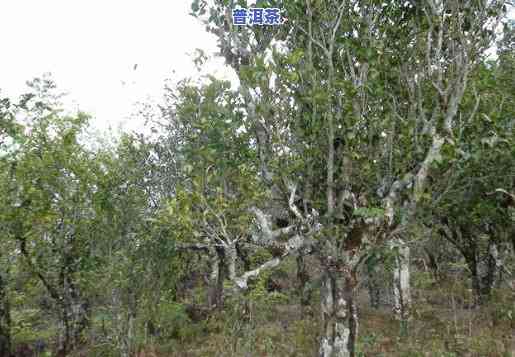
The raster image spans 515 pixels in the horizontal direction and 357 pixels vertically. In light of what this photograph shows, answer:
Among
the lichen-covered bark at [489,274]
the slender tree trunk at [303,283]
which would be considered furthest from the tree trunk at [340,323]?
the lichen-covered bark at [489,274]

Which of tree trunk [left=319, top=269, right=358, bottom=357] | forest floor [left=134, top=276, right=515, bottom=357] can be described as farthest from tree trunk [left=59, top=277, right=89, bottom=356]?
tree trunk [left=319, top=269, right=358, bottom=357]

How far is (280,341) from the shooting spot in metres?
17.4

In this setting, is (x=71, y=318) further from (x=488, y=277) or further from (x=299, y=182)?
(x=488, y=277)

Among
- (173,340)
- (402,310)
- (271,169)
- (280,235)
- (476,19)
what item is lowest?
(173,340)

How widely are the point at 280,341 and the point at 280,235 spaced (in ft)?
30.0

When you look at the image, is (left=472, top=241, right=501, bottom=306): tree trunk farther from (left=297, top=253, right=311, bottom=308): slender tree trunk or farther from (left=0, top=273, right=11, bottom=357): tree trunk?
(left=0, top=273, right=11, bottom=357): tree trunk

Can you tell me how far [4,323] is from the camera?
16.3 meters

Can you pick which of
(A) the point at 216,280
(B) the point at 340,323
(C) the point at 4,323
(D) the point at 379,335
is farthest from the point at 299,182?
(A) the point at 216,280

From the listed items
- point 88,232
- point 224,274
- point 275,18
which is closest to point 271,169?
point 275,18

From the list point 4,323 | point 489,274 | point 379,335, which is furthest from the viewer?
point 489,274

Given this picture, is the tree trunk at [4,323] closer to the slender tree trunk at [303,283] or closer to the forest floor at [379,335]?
the forest floor at [379,335]

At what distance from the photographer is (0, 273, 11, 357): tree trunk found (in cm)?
1483

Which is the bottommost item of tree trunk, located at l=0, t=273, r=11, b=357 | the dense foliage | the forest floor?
the forest floor

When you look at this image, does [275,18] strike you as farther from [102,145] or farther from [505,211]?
[102,145]
